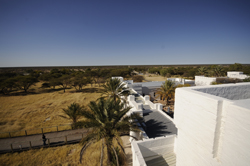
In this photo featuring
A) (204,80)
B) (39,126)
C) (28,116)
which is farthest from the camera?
(204,80)

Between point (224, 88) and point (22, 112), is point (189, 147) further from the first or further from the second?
point (22, 112)

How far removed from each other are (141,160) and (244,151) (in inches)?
152

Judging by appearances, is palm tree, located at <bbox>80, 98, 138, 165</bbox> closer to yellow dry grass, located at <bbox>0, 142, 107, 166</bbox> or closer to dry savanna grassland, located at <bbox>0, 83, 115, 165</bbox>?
yellow dry grass, located at <bbox>0, 142, 107, 166</bbox>

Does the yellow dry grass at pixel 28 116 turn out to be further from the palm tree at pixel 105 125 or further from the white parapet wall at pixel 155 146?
the white parapet wall at pixel 155 146

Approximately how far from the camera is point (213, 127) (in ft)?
11.6

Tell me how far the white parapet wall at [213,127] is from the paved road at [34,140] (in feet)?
34.1

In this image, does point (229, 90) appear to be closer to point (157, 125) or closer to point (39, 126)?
point (157, 125)

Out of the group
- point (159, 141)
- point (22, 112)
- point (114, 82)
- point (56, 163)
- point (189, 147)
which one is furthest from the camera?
point (22, 112)

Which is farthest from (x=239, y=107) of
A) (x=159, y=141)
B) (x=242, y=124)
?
(x=159, y=141)

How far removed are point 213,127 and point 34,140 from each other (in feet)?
51.9

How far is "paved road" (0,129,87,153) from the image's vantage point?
1094 cm

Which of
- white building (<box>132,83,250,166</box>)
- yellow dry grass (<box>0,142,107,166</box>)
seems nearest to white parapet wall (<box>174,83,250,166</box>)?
white building (<box>132,83,250,166</box>)

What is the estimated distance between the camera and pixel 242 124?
2.93 metres

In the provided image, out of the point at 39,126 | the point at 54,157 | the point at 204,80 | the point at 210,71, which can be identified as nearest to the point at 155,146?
the point at 54,157
